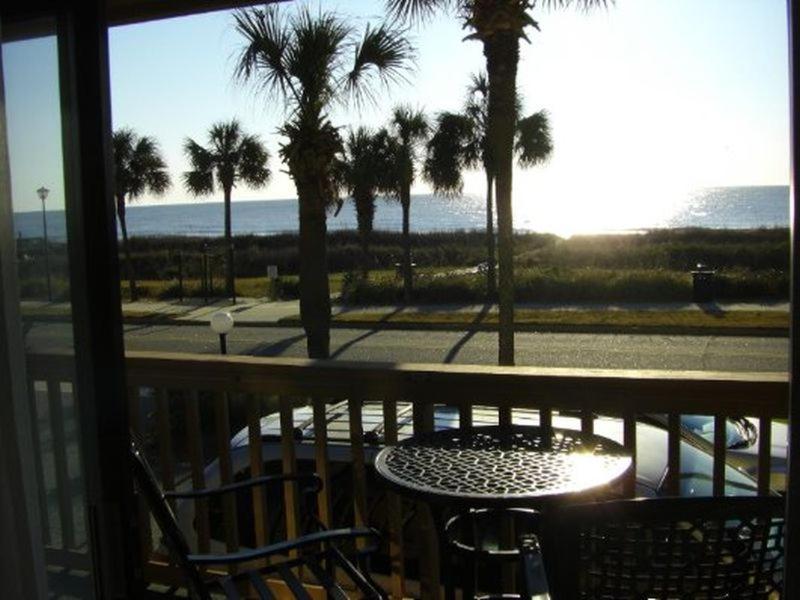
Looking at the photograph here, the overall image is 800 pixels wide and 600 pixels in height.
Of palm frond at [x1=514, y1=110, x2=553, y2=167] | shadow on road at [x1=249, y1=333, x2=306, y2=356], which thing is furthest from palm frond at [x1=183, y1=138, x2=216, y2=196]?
palm frond at [x1=514, y1=110, x2=553, y2=167]

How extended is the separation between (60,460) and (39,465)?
0.20ft

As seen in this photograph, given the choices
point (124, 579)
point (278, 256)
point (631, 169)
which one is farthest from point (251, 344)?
point (631, 169)

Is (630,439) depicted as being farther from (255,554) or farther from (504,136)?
(504,136)

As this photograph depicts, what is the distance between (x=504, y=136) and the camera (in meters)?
10.1

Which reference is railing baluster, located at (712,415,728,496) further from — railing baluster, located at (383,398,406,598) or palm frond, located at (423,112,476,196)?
palm frond, located at (423,112,476,196)

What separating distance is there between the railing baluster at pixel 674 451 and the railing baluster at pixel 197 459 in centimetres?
146

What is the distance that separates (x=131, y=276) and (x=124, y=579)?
28.1m

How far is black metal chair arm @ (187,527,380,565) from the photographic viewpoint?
77.3 inches

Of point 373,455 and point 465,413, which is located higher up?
point 465,413

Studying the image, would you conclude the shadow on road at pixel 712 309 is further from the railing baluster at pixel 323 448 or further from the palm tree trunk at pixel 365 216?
the railing baluster at pixel 323 448

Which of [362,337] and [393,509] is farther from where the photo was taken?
[362,337]

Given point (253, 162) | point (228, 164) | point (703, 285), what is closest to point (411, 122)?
point (253, 162)

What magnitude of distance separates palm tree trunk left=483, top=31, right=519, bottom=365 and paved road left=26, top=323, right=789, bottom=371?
3.56 m

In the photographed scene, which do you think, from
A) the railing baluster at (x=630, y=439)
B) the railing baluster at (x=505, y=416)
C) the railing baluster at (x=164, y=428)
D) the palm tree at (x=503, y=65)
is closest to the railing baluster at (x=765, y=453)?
the railing baluster at (x=630, y=439)
